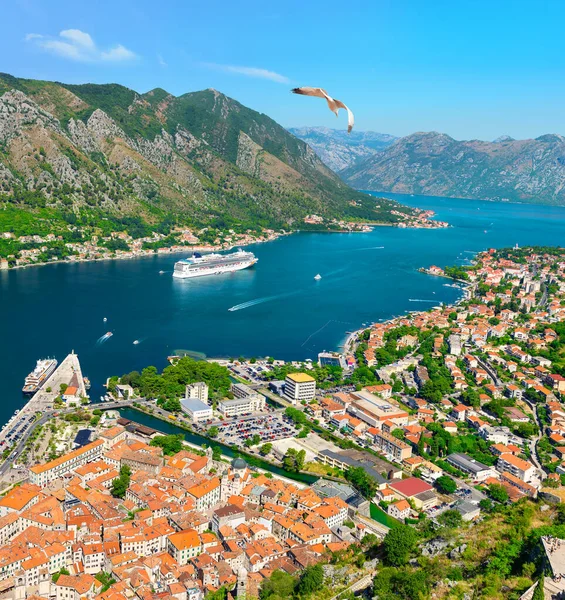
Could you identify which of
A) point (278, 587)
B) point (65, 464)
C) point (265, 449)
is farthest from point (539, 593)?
point (65, 464)

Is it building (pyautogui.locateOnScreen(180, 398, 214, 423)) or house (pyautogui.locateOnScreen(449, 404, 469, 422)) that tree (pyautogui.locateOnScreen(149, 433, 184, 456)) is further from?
house (pyautogui.locateOnScreen(449, 404, 469, 422))

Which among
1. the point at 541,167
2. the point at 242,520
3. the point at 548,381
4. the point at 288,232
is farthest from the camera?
the point at 541,167

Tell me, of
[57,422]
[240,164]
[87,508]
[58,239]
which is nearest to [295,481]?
[87,508]

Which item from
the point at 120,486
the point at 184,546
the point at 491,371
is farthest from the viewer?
the point at 491,371

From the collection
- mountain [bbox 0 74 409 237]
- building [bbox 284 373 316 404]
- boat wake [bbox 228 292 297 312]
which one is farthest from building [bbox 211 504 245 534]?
mountain [bbox 0 74 409 237]

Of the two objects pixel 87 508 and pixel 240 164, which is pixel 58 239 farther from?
pixel 240 164

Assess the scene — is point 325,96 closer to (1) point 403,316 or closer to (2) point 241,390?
(2) point 241,390
